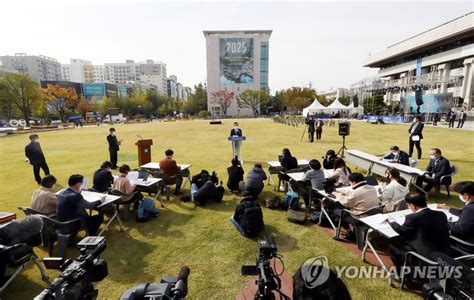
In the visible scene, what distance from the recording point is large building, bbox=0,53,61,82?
112 m

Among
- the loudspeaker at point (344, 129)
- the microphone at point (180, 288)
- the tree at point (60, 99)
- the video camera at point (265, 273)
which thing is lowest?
the video camera at point (265, 273)

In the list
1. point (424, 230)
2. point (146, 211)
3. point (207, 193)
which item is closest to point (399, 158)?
point (424, 230)

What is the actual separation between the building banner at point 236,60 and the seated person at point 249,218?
86982 mm

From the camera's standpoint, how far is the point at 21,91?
44344 millimetres

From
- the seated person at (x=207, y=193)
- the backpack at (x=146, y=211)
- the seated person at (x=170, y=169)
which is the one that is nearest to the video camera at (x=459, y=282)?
the seated person at (x=207, y=193)

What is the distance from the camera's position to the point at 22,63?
11219cm

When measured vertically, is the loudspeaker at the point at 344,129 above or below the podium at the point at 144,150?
above

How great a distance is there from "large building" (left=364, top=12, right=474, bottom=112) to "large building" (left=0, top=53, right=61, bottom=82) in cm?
13820

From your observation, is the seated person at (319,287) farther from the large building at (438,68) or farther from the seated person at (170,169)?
the large building at (438,68)

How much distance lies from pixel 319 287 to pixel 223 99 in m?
84.4

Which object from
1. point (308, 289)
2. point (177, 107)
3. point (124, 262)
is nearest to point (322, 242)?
point (308, 289)

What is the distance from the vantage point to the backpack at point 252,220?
494 cm

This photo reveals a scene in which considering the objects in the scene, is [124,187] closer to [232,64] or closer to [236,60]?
[232,64]

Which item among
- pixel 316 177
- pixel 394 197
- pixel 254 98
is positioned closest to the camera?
pixel 394 197
